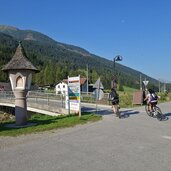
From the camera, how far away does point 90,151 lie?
27.1 feet

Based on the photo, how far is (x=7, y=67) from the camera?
16.3m

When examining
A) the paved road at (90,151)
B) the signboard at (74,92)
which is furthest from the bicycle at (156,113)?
the signboard at (74,92)

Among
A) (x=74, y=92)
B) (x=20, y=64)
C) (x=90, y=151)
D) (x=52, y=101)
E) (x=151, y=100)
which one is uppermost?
(x=20, y=64)

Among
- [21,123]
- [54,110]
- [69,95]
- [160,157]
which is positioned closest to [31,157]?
[160,157]

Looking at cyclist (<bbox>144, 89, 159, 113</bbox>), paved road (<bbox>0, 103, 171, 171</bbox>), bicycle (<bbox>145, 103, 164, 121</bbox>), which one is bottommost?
paved road (<bbox>0, 103, 171, 171</bbox>)

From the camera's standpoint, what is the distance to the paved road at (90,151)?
6797mm

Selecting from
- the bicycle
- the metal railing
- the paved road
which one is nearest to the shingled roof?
the paved road

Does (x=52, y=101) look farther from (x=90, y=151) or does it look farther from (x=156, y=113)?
(x=90, y=151)

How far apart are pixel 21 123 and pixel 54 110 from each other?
9.37 meters

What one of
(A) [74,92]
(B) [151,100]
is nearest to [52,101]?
(A) [74,92]

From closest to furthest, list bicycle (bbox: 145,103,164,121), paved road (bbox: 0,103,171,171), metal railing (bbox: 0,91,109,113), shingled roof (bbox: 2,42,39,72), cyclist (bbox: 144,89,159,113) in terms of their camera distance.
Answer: paved road (bbox: 0,103,171,171) < bicycle (bbox: 145,103,164,121) < shingled roof (bbox: 2,42,39,72) < cyclist (bbox: 144,89,159,113) < metal railing (bbox: 0,91,109,113)

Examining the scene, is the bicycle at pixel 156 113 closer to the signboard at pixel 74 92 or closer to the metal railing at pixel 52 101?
the signboard at pixel 74 92

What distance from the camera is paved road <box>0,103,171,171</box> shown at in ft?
22.3

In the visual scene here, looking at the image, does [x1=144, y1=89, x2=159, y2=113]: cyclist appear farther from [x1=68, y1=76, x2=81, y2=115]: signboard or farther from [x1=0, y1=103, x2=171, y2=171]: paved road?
[x1=0, y1=103, x2=171, y2=171]: paved road
